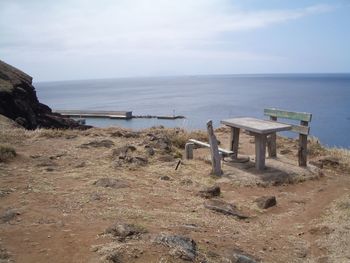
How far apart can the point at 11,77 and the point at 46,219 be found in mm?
16375

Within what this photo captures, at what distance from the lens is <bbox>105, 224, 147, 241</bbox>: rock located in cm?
489

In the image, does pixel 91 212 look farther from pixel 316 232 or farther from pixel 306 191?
pixel 306 191

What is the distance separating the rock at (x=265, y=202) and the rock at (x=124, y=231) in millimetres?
3198

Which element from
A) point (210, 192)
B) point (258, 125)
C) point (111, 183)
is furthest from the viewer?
point (258, 125)

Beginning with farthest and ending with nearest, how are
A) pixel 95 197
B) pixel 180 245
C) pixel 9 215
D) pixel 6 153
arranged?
pixel 6 153, pixel 95 197, pixel 9 215, pixel 180 245

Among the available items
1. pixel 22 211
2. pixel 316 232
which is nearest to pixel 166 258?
pixel 22 211

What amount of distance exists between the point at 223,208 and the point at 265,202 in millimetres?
1015

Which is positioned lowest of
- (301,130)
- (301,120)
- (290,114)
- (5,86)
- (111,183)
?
(111,183)

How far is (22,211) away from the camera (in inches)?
231

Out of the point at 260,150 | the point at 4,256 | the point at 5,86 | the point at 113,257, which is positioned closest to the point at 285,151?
the point at 260,150

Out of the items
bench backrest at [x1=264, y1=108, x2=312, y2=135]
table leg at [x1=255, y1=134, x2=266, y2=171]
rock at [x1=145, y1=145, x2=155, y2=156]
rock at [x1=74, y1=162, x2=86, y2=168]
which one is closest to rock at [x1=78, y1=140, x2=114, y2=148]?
rock at [x1=145, y1=145, x2=155, y2=156]

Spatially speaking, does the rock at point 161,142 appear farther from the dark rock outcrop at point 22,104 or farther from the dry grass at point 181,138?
the dark rock outcrop at point 22,104

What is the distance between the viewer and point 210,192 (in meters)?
7.91

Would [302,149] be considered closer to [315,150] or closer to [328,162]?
[328,162]
